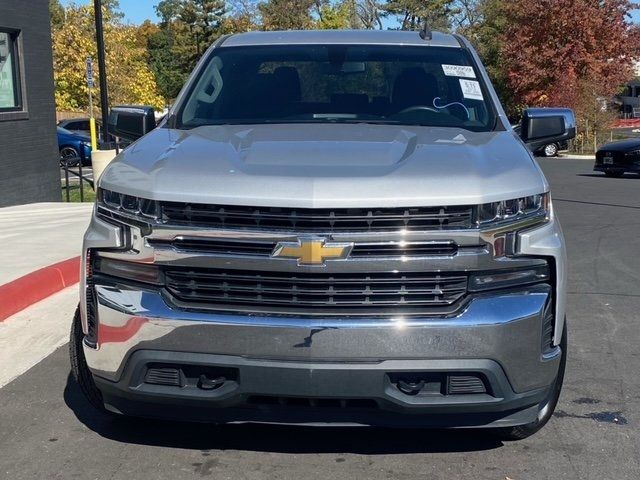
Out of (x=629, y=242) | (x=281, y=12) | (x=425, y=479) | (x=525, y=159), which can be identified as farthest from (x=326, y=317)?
(x=281, y=12)

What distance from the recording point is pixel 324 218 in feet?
11.0

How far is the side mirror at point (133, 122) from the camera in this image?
5223 mm

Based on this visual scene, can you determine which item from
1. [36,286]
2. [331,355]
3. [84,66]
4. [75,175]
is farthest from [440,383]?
[84,66]

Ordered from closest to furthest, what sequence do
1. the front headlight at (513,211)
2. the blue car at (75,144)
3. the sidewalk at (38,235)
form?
the front headlight at (513,211)
the sidewalk at (38,235)
the blue car at (75,144)

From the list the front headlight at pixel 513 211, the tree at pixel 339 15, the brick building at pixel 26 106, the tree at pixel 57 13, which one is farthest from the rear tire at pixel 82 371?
the tree at pixel 57 13

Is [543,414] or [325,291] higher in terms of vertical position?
[325,291]

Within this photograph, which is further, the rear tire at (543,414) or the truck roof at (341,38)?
the truck roof at (341,38)

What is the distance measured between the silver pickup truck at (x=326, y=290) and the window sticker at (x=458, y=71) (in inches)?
58.4

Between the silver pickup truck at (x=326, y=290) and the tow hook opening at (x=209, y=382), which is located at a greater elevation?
the silver pickup truck at (x=326, y=290)

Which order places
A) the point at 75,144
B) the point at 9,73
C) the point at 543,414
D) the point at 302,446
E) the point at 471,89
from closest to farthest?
the point at 543,414
the point at 302,446
the point at 471,89
the point at 9,73
the point at 75,144

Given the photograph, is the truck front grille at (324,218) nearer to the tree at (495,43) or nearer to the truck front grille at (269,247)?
the truck front grille at (269,247)

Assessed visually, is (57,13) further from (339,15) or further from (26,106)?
(26,106)

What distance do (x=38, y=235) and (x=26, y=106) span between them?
4.45 meters

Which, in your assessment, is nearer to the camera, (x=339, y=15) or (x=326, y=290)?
(x=326, y=290)
